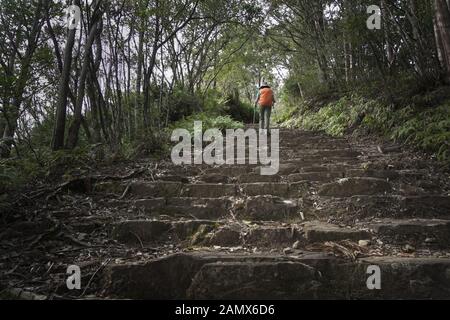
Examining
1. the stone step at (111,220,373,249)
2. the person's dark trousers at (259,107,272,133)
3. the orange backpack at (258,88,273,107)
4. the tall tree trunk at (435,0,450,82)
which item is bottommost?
the stone step at (111,220,373,249)

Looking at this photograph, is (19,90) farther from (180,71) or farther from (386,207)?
(180,71)

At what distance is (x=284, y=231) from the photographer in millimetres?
3527

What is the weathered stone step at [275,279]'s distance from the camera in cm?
276

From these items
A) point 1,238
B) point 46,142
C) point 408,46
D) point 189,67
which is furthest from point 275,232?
point 189,67

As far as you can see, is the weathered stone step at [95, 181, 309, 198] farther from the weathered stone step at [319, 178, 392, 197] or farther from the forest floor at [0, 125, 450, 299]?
the weathered stone step at [319, 178, 392, 197]

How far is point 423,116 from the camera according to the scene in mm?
6648

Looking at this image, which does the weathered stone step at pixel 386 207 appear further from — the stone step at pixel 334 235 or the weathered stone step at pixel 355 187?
the stone step at pixel 334 235

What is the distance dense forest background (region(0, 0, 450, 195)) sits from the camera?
5891 mm

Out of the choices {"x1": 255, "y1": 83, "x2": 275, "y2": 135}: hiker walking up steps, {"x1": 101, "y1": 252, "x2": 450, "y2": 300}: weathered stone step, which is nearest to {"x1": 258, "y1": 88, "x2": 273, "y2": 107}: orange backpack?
{"x1": 255, "y1": 83, "x2": 275, "y2": 135}: hiker walking up steps

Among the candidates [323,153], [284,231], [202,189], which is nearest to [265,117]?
[323,153]

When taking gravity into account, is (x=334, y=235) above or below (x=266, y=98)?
below

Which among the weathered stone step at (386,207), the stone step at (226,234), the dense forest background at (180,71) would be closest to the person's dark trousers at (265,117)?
the dense forest background at (180,71)

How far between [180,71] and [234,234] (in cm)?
1252

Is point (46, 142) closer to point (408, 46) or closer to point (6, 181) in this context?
point (6, 181)
